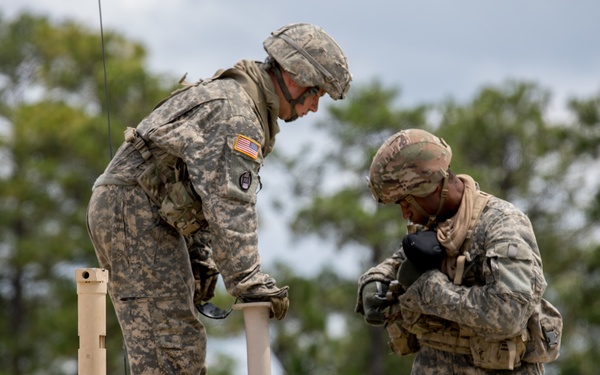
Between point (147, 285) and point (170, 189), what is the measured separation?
1.74 ft

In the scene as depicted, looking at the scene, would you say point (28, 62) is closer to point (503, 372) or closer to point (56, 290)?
point (56, 290)

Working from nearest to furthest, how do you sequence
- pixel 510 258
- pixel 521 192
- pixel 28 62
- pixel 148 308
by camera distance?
pixel 510 258 → pixel 148 308 → pixel 521 192 → pixel 28 62

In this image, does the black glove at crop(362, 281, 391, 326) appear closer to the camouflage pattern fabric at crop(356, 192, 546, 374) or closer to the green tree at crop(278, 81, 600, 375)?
the camouflage pattern fabric at crop(356, 192, 546, 374)

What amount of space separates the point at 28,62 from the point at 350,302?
1089cm

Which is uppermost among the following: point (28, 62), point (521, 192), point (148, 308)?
point (28, 62)

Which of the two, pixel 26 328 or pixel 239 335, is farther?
pixel 26 328

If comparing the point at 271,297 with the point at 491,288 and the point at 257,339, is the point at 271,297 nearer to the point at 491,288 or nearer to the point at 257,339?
the point at 257,339

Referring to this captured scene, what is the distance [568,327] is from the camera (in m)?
25.2

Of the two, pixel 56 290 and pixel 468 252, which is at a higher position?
pixel 56 290

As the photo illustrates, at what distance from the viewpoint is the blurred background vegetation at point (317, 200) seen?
83.4 ft

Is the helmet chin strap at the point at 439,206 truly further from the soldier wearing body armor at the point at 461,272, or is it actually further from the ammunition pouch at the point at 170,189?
the ammunition pouch at the point at 170,189

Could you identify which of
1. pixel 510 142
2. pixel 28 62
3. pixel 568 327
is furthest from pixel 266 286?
pixel 28 62

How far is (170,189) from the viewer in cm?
714

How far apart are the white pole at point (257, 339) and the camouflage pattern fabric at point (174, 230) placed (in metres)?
0.09
